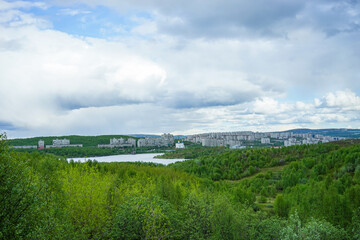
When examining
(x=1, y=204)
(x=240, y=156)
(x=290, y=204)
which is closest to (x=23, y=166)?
(x=1, y=204)

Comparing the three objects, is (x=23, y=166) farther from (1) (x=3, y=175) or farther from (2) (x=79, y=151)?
(2) (x=79, y=151)

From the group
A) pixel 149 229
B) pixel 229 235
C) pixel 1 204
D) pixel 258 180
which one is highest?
pixel 1 204

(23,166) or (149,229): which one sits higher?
(23,166)

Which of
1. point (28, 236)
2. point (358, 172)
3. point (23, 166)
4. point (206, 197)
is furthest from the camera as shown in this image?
point (358, 172)

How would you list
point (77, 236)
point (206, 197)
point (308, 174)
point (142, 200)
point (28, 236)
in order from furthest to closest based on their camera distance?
point (308, 174)
point (206, 197)
point (142, 200)
point (77, 236)
point (28, 236)

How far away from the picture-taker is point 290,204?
42.3 meters

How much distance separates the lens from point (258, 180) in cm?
7981

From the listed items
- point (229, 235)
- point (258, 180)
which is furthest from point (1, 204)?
point (258, 180)

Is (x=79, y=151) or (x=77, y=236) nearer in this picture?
(x=77, y=236)

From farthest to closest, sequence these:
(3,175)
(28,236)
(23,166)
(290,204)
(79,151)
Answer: (79,151), (290,204), (23,166), (3,175), (28,236)

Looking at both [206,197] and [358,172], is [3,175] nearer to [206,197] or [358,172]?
[206,197]

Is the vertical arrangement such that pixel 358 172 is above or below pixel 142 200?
below

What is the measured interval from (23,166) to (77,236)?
7.17 m

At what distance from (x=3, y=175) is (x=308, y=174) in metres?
77.3
